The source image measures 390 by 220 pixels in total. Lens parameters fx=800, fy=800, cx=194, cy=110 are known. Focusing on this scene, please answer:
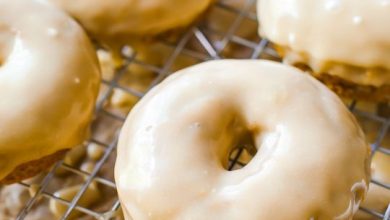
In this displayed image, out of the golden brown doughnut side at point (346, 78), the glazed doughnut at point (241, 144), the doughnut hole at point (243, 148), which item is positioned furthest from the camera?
the golden brown doughnut side at point (346, 78)

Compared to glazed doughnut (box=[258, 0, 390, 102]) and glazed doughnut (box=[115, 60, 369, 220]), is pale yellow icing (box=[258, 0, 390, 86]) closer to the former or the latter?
glazed doughnut (box=[258, 0, 390, 102])

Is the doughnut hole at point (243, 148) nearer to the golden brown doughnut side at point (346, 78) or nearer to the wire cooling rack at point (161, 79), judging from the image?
the wire cooling rack at point (161, 79)

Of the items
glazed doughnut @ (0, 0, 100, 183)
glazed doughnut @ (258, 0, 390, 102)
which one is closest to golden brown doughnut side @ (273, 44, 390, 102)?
glazed doughnut @ (258, 0, 390, 102)

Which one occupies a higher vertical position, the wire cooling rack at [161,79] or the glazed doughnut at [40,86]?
the glazed doughnut at [40,86]

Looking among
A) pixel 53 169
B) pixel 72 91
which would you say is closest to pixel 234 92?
pixel 72 91

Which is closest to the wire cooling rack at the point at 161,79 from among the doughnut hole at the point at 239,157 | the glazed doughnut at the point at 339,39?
the doughnut hole at the point at 239,157

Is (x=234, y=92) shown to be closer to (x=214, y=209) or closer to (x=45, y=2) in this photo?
(x=214, y=209)
